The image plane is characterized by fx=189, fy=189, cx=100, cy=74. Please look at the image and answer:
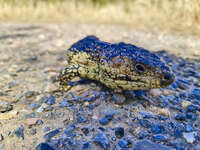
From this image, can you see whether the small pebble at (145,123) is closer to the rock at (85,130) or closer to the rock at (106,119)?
the rock at (106,119)

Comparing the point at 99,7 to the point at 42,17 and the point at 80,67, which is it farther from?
the point at 80,67

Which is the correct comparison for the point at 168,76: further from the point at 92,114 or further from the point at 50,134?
the point at 50,134

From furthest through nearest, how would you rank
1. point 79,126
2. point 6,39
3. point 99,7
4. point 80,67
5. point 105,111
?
point 99,7 < point 6,39 < point 80,67 < point 105,111 < point 79,126

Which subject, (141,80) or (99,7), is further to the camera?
(99,7)

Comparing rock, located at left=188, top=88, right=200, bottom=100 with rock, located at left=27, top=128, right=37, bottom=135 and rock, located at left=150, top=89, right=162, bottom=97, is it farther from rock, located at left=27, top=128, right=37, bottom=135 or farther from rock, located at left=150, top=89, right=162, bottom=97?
rock, located at left=27, top=128, right=37, bottom=135

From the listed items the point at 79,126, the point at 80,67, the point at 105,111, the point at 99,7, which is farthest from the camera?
the point at 99,7

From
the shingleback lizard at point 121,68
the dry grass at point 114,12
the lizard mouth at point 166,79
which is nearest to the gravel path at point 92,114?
the shingleback lizard at point 121,68

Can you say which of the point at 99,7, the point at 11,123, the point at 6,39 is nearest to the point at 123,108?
the point at 11,123
